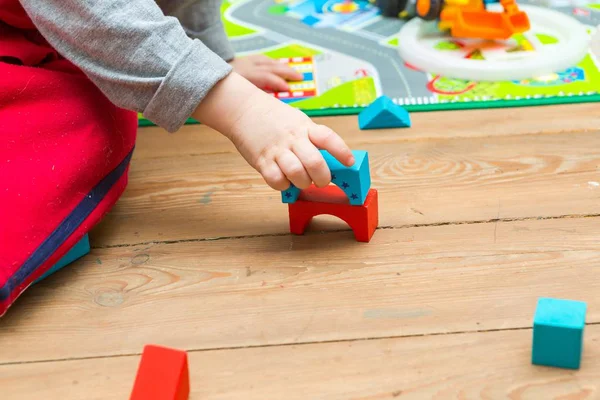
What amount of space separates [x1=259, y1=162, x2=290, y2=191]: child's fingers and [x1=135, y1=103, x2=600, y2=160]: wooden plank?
0.23 m

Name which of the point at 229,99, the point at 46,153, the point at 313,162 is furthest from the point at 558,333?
the point at 46,153

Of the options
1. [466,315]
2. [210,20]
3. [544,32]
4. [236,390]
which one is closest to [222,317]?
[236,390]

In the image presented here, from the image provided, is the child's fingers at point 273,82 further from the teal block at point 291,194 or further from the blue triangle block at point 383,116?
the teal block at point 291,194

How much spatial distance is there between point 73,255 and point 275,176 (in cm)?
22

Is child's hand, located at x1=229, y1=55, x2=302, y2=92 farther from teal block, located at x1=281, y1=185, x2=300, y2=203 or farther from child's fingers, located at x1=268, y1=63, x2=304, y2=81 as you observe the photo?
teal block, located at x1=281, y1=185, x2=300, y2=203

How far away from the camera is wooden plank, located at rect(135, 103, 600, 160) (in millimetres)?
942

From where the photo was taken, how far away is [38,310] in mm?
694

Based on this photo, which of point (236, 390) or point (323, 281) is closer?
point (236, 390)

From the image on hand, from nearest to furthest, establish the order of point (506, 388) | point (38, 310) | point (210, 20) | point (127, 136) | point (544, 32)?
point (506, 388), point (38, 310), point (127, 136), point (210, 20), point (544, 32)

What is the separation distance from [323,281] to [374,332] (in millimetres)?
86

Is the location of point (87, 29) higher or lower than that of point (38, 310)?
higher

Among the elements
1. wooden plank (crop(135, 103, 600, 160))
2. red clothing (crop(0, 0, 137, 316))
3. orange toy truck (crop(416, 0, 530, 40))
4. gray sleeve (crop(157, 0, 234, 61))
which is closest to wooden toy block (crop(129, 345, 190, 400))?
red clothing (crop(0, 0, 137, 316))

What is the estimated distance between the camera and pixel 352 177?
714 millimetres

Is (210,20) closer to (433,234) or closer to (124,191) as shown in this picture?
(124,191)
